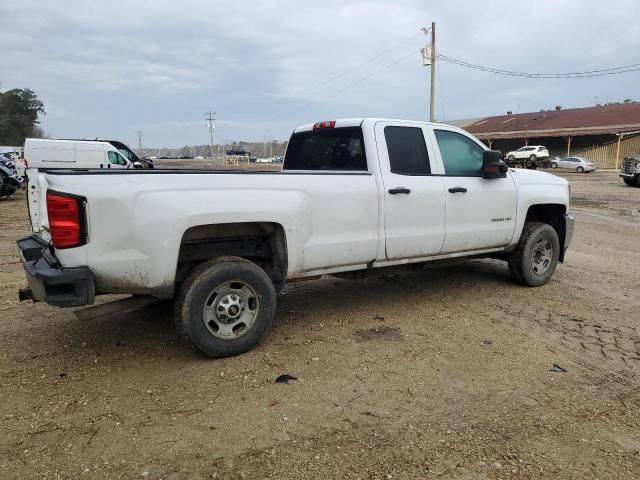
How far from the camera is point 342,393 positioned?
3.49 meters


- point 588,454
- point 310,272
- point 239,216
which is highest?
point 239,216

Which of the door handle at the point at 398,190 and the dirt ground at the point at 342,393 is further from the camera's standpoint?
the door handle at the point at 398,190

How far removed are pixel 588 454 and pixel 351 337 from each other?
211cm

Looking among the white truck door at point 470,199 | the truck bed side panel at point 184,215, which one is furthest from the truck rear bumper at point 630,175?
the truck bed side panel at point 184,215

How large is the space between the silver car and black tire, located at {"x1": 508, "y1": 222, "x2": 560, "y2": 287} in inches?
1472

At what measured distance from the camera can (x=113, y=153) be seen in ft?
71.6

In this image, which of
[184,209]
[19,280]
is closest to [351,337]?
[184,209]

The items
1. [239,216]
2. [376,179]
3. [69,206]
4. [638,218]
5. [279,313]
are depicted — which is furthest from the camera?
[638,218]

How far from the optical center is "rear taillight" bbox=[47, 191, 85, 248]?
10.8 ft

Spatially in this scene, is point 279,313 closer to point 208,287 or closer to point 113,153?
point 208,287

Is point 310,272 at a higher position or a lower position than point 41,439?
higher

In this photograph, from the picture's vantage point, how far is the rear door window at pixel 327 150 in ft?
16.4

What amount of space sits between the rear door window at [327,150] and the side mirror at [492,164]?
1455mm

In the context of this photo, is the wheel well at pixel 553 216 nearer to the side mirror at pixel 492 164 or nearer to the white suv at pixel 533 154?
the side mirror at pixel 492 164
